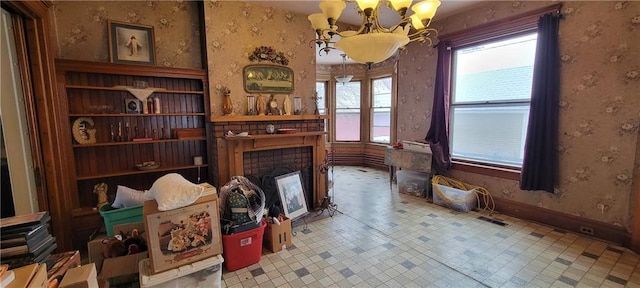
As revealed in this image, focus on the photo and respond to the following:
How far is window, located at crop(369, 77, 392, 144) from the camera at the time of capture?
6.07 meters

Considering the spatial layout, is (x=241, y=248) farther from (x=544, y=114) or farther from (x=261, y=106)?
(x=544, y=114)

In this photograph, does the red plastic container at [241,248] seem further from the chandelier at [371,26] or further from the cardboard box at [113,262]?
the chandelier at [371,26]

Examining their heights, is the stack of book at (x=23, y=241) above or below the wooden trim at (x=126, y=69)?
below

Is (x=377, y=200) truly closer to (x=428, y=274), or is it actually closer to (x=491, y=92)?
(x=428, y=274)

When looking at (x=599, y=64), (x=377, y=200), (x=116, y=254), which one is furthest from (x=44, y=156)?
(x=599, y=64)

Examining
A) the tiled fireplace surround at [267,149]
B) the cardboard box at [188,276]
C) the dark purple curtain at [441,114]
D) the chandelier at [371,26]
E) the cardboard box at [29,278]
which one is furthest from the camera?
the dark purple curtain at [441,114]

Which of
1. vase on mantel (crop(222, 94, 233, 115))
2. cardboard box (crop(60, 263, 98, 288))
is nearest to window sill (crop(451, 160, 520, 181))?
vase on mantel (crop(222, 94, 233, 115))

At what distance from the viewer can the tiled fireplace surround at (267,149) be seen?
10.3 feet

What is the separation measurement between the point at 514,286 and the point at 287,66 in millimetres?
3248

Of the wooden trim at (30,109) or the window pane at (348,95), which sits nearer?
the wooden trim at (30,109)

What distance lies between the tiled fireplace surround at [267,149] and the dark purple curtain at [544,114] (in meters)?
2.46

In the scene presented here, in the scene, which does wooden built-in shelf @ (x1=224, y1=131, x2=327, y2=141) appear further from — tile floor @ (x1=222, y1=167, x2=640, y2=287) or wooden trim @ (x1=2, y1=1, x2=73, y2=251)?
wooden trim @ (x1=2, y1=1, x2=73, y2=251)

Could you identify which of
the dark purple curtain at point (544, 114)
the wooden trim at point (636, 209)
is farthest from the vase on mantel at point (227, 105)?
the wooden trim at point (636, 209)

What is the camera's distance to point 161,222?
190cm
